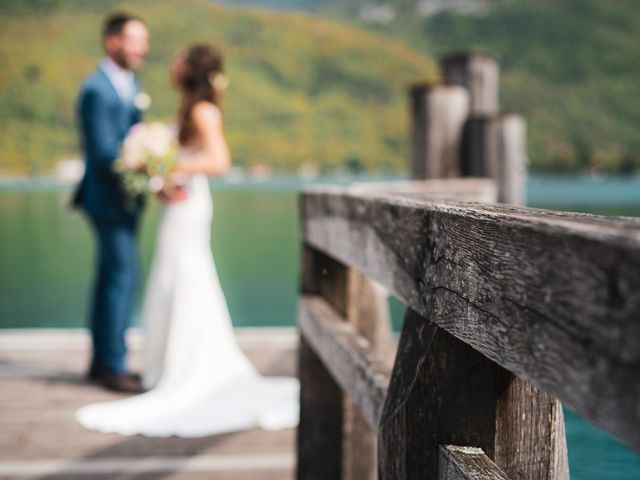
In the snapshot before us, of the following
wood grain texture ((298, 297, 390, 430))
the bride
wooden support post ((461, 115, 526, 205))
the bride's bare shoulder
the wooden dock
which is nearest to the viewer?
wood grain texture ((298, 297, 390, 430))

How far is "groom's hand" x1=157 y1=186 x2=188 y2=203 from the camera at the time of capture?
486 centimetres

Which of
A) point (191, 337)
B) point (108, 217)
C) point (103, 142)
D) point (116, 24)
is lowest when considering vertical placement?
point (191, 337)

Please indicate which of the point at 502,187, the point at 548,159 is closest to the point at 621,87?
the point at 548,159

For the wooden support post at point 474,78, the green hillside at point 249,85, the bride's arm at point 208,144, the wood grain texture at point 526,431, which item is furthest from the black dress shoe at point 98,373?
the green hillside at point 249,85

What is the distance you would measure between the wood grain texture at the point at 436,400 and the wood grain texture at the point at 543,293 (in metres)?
0.06

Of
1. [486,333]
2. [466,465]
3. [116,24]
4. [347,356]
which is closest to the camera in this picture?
[486,333]

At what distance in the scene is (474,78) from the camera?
555 centimetres

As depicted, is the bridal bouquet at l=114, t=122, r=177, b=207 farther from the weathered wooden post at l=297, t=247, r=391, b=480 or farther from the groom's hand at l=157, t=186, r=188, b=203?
the weathered wooden post at l=297, t=247, r=391, b=480

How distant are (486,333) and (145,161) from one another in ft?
12.8

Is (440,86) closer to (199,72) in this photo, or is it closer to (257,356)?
(199,72)

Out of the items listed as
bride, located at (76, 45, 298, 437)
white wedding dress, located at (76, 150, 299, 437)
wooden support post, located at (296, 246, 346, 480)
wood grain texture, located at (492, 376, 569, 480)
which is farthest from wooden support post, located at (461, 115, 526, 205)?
wood grain texture, located at (492, 376, 569, 480)

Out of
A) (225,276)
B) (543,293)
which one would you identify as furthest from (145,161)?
(225,276)

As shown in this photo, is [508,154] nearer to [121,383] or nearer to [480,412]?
[121,383]

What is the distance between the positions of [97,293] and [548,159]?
397ft
